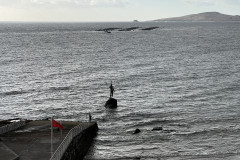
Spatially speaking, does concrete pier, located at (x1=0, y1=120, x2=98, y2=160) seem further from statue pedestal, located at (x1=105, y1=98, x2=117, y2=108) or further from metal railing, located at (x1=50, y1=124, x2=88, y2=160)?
statue pedestal, located at (x1=105, y1=98, x2=117, y2=108)

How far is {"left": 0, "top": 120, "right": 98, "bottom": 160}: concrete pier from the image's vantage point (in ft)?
85.0

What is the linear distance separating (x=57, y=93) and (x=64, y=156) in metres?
33.8

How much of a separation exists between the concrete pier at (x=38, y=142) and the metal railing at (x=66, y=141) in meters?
0.17

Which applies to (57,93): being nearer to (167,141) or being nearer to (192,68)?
(167,141)

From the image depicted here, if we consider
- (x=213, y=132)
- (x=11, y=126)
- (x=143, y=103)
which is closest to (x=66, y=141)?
(x=11, y=126)

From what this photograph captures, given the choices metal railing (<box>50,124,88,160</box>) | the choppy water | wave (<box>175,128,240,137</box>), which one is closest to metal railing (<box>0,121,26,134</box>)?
metal railing (<box>50,124,88,160</box>)

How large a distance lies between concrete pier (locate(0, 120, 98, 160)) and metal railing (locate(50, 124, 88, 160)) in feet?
0.56

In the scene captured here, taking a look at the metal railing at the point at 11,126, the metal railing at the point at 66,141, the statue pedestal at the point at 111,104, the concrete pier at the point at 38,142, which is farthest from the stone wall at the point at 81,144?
the statue pedestal at the point at 111,104

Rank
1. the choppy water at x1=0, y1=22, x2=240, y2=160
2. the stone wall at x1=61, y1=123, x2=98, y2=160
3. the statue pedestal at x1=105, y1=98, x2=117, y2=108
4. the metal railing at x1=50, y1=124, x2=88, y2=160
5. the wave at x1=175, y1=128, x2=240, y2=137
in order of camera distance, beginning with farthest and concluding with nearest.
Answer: the statue pedestal at x1=105, y1=98, x2=117, y2=108 < the wave at x1=175, y1=128, x2=240, y2=137 < the choppy water at x1=0, y1=22, x2=240, y2=160 < the stone wall at x1=61, y1=123, x2=98, y2=160 < the metal railing at x1=50, y1=124, x2=88, y2=160

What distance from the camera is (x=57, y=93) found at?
58.6 metres

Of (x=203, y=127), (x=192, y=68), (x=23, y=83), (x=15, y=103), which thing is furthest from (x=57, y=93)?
(x=192, y=68)

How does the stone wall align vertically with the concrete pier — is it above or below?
below

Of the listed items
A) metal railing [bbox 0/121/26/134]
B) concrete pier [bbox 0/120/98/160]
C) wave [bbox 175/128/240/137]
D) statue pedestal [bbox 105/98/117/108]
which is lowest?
wave [bbox 175/128/240/137]

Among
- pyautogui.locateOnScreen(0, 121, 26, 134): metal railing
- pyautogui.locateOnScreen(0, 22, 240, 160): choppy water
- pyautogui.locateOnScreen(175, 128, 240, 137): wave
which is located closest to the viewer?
pyautogui.locateOnScreen(0, 121, 26, 134): metal railing
